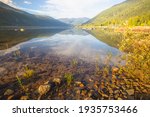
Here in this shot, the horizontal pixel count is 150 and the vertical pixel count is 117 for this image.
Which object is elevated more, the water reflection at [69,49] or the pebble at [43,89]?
the pebble at [43,89]

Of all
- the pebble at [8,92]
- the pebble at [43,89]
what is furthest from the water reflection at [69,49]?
A: the pebble at [8,92]

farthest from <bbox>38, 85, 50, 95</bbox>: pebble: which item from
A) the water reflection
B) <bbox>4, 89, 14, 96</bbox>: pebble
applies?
the water reflection

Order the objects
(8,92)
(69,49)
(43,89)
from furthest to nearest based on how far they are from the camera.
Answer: (69,49), (43,89), (8,92)

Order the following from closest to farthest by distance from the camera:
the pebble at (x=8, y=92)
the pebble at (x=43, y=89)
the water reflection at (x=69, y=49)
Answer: the pebble at (x=8, y=92), the pebble at (x=43, y=89), the water reflection at (x=69, y=49)

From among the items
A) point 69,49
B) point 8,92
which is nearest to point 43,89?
point 8,92

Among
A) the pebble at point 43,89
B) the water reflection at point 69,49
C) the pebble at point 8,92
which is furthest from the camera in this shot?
the water reflection at point 69,49

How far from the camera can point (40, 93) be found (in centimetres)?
1115

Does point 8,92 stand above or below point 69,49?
above

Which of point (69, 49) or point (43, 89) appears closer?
point (43, 89)

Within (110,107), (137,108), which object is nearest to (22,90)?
(110,107)

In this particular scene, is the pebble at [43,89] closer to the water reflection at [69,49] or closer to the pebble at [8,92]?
the pebble at [8,92]

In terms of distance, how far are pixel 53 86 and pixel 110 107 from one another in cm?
528

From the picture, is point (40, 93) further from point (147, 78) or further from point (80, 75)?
point (147, 78)

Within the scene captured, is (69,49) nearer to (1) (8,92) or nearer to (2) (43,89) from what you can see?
(2) (43,89)
